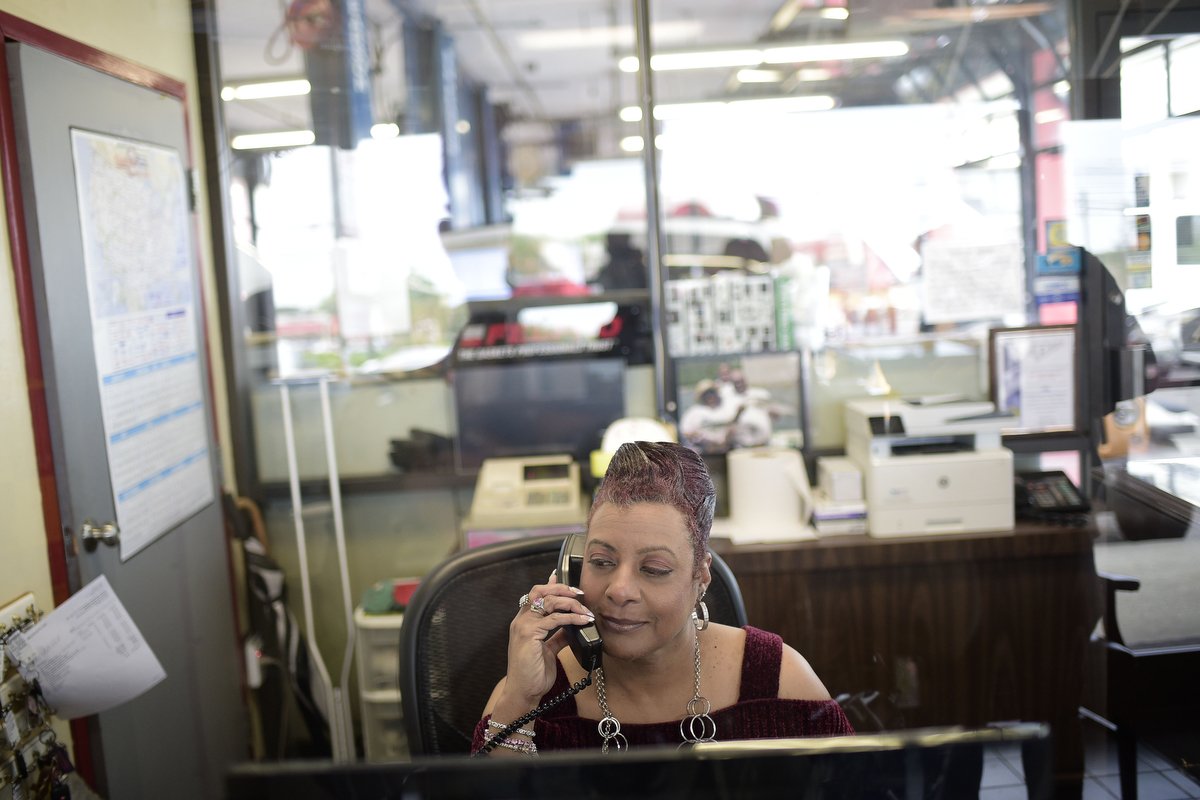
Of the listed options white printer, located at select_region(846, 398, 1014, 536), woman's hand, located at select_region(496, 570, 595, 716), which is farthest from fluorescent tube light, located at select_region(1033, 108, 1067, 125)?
woman's hand, located at select_region(496, 570, 595, 716)

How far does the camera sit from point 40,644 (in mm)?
1907

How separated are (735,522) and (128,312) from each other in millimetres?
1789

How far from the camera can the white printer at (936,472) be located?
2984 mm

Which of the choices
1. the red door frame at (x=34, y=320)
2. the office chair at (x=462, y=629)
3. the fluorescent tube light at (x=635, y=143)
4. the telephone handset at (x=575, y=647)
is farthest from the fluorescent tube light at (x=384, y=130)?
the telephone handset at (x=575, y=647)

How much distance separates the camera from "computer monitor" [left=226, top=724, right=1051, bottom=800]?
774mm

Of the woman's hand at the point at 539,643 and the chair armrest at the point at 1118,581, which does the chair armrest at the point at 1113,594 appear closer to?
the chair armrest at the point at 1118,581

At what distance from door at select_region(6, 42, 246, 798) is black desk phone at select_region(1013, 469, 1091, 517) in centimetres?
233

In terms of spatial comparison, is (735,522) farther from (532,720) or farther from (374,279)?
(532,720)

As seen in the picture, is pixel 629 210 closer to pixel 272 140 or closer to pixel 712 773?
pixel 272 140

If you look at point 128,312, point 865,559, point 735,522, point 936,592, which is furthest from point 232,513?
point 936,592

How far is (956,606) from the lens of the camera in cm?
302

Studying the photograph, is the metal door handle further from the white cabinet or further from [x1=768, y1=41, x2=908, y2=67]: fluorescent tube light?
[x1=768, y1=41, x2=908, y2=67]: fluorescent tube light

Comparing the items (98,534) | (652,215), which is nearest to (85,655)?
(98,534)

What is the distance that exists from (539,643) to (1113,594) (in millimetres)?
2196
